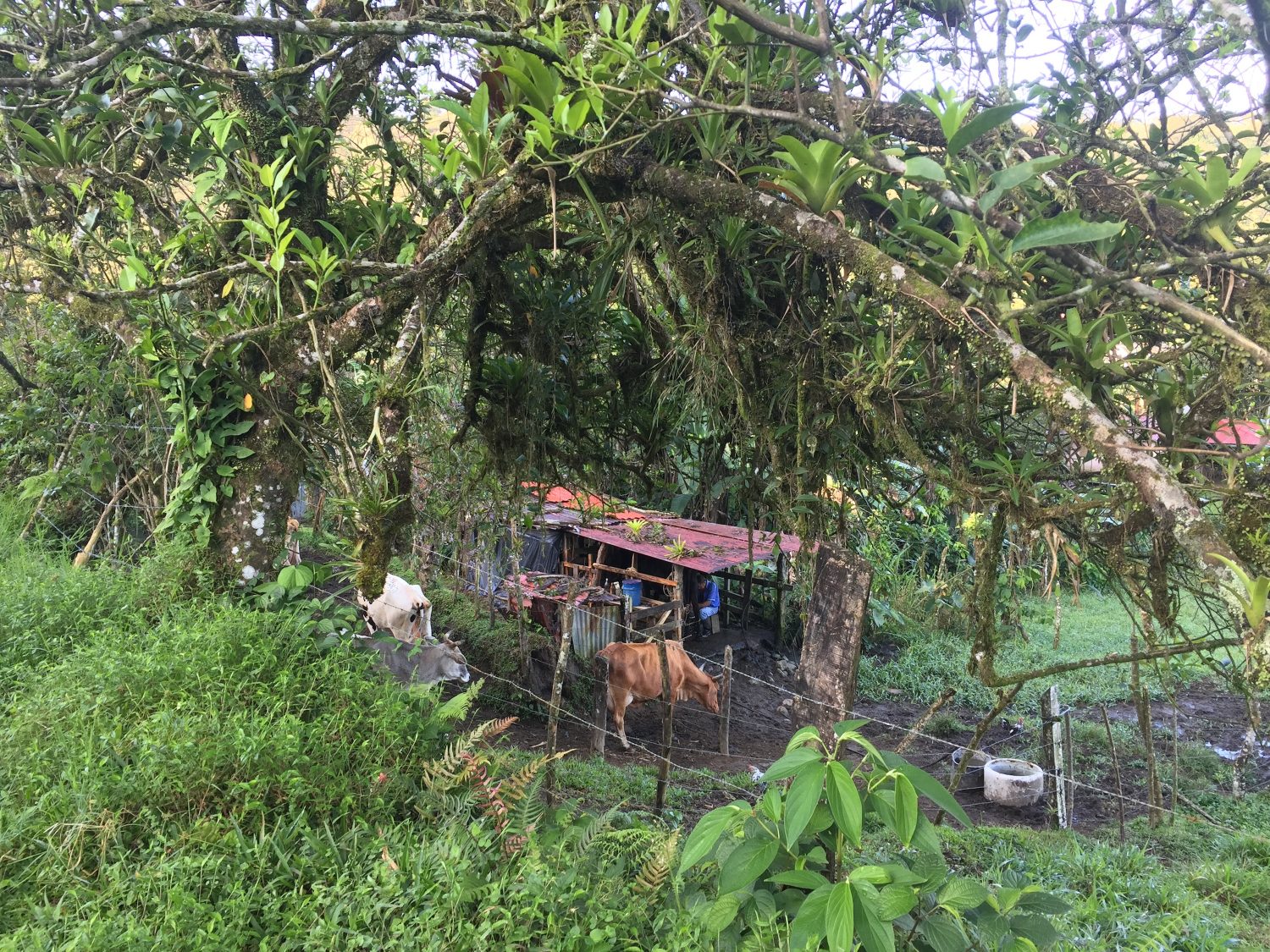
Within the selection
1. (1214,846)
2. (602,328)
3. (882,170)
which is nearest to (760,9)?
(882,170)

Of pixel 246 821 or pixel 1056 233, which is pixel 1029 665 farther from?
pixel 246 821

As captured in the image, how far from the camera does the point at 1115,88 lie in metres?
2.12

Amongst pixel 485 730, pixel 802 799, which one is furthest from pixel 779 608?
pixel 802 799

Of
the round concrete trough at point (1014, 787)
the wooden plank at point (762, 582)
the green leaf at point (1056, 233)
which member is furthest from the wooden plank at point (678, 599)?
the green leaf at point (1056, 233)

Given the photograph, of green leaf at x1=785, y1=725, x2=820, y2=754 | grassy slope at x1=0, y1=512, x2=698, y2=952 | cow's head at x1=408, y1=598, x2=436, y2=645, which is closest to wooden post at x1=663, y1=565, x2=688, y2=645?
cow's head at x1=408, y1=598, x2=436, y2=645

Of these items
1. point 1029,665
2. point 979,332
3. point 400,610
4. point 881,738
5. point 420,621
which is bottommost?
point 881,738

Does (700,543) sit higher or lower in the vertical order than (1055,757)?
higher

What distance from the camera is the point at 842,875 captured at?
65.9 inches

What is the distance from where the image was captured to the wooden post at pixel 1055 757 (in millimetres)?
5238

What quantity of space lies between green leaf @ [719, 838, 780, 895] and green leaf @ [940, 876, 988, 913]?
0.36 metres

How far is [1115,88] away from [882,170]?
1211 mm

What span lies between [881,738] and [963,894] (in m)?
5.94

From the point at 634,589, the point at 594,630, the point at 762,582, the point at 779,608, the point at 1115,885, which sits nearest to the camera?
the point at 1115,885

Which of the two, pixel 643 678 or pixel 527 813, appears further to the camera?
pixel 643 678
